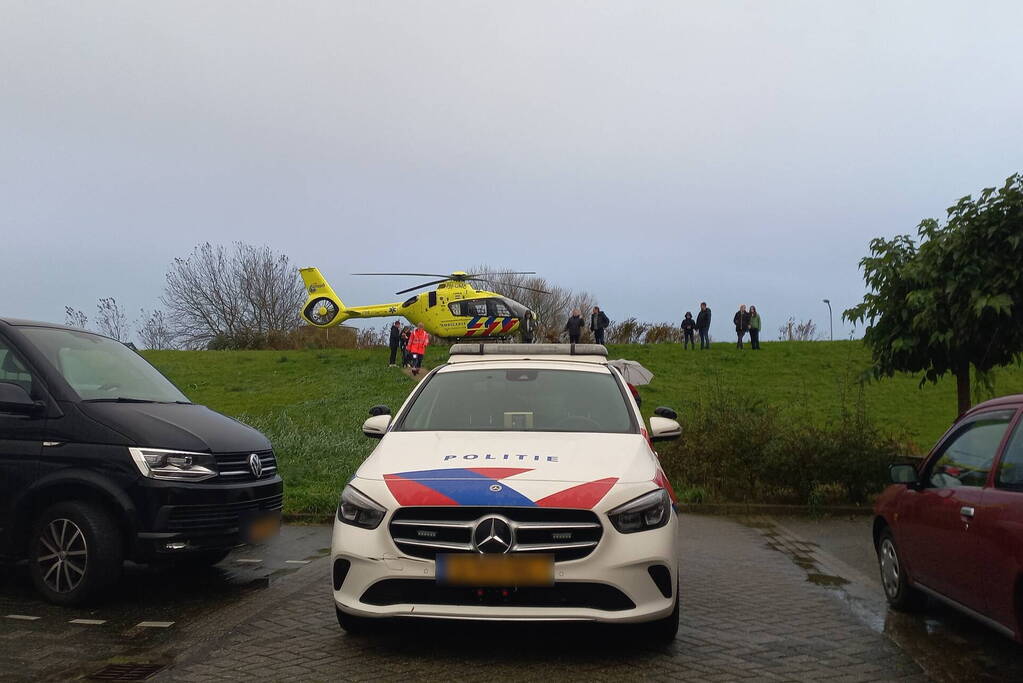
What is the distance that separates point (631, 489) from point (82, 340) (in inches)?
196

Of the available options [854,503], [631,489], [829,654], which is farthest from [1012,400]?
[854,503]

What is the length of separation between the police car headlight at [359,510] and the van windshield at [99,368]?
267 centimetres

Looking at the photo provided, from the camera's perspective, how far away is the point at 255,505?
7.10 m

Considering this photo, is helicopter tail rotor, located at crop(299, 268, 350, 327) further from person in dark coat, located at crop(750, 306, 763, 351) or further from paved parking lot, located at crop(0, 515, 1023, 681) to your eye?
paved parking lot, located at crop(0, 515, 1023, 681)

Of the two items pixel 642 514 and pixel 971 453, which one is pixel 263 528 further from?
pixel 971 453

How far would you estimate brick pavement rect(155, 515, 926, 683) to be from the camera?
4.99 m

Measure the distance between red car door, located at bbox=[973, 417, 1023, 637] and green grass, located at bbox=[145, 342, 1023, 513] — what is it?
7755 millimetres

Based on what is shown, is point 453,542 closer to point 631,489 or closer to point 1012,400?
point 631,489

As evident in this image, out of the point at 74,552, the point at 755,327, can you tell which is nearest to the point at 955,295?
the point at 74,552

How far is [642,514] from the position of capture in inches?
201

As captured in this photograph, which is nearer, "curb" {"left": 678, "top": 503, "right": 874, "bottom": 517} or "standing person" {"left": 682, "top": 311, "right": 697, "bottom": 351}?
"curb" {"left": 678, "top": 503, "right": 874, "bottom": 517}

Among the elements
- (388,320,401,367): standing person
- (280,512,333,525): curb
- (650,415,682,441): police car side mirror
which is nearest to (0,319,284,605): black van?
(650,415,682,441): police car side mirror

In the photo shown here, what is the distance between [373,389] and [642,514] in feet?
78.6

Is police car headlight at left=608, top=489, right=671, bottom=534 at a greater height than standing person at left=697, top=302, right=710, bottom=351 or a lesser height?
lesser
